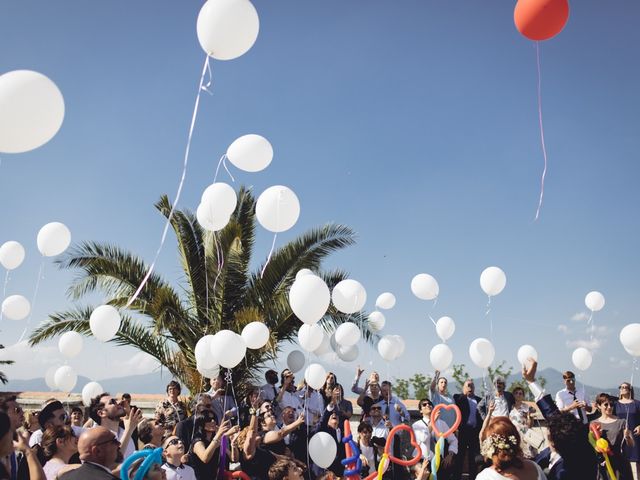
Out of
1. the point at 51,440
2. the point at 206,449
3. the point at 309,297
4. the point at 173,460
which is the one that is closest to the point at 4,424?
the point at 51,440

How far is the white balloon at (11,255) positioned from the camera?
900 cm

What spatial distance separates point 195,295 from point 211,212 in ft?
13.5

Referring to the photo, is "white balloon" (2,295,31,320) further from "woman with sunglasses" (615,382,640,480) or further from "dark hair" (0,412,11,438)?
"woman with sunglasses" (615,382,640,480)

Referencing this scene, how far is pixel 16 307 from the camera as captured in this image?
356 inches

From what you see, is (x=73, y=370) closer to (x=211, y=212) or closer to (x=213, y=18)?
(x=211, y=212)

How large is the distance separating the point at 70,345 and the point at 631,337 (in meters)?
9.22

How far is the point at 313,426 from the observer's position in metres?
7.94

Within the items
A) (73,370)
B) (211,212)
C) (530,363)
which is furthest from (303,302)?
(73,370)

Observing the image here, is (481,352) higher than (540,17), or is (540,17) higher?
(540,17)

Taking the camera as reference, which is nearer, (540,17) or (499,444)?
(499,444)

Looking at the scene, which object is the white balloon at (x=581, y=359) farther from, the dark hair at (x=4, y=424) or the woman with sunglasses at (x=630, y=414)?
the dark hair at (x=4, y=424)

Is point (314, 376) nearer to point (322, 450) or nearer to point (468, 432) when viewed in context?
point (322, 450)

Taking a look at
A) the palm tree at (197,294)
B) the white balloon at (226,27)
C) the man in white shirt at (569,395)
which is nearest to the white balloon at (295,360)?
the palm tree at (197,294)

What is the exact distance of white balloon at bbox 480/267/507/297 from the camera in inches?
354
